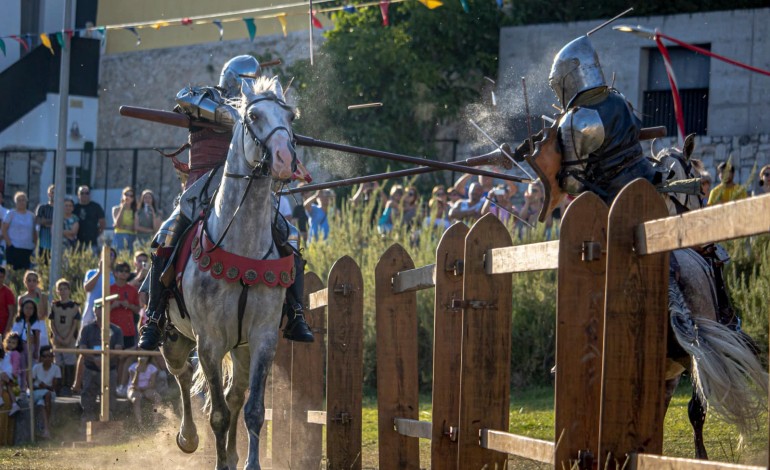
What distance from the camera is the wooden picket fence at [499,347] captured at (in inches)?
215

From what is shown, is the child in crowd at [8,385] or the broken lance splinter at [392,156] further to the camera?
the child in crowd at [8,385]

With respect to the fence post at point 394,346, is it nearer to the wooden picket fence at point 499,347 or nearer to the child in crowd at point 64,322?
the wooden picket fence at point 499,347

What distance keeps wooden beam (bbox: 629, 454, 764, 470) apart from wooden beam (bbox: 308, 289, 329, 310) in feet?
15.0

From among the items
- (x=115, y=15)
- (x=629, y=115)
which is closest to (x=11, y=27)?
(x=115, y=15)

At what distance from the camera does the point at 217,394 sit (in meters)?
8.98

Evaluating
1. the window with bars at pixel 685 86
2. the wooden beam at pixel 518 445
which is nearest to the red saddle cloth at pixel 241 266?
the wooden beam at pixel 518 445

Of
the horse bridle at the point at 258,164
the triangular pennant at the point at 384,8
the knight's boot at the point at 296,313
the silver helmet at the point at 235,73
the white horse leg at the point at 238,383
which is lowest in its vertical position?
the white horse leg at the point at 238,383

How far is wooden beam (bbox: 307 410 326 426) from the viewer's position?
387 inches

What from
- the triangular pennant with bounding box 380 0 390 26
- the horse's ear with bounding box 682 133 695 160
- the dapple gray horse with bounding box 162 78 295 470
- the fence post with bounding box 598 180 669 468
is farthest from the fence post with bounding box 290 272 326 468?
the triangular pennant with bounding box 380 0 390 26

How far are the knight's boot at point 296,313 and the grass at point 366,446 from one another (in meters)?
1.75

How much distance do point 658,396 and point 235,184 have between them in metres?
3.95

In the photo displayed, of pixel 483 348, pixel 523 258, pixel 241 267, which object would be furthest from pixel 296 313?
pixel 523 258

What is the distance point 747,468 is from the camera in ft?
14.7

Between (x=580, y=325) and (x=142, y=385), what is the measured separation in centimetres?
1107
